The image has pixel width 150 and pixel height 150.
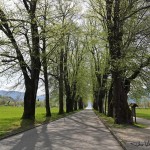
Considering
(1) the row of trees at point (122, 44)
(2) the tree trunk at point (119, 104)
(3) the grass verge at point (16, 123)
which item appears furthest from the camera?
(2) the tree trunk at point (119, 104)

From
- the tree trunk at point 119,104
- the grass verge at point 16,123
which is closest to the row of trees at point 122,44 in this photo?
the tree trunk at point 119,104

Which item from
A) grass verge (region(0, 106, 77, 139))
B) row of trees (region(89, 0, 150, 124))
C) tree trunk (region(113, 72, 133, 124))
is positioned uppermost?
row of trees (region(89, 0, 150, 124))

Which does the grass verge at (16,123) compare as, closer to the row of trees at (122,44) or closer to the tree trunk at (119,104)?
the tree trunk at (119,104)

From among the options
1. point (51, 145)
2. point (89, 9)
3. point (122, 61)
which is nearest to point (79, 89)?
point (89, 9)

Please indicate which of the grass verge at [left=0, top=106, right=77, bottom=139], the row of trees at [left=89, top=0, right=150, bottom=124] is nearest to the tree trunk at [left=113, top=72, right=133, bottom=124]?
the row of trees at [left=89, top=0, right=150, bottom=124]

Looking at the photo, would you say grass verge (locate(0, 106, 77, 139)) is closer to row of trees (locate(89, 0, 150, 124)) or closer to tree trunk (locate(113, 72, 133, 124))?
tree trunk (locate(113, 72, 133, 124))

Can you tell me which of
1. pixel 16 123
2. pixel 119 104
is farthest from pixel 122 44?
pixel 16 123

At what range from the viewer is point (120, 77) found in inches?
1043

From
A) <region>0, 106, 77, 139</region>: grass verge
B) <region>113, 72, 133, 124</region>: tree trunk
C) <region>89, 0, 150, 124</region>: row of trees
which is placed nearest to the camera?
<region>0, 106, 77, 139</region>: grass verge

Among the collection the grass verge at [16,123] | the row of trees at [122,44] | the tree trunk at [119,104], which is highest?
the row of trees at [122,44]

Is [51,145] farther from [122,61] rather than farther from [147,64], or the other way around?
[147,64]

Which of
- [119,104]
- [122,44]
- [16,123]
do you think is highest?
[122,44]

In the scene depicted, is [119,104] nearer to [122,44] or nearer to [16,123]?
[122,44]

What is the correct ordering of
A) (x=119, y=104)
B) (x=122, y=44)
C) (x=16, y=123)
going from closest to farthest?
(x=16, y=123)
(x=122, y=44)
(x=119, y=104)
